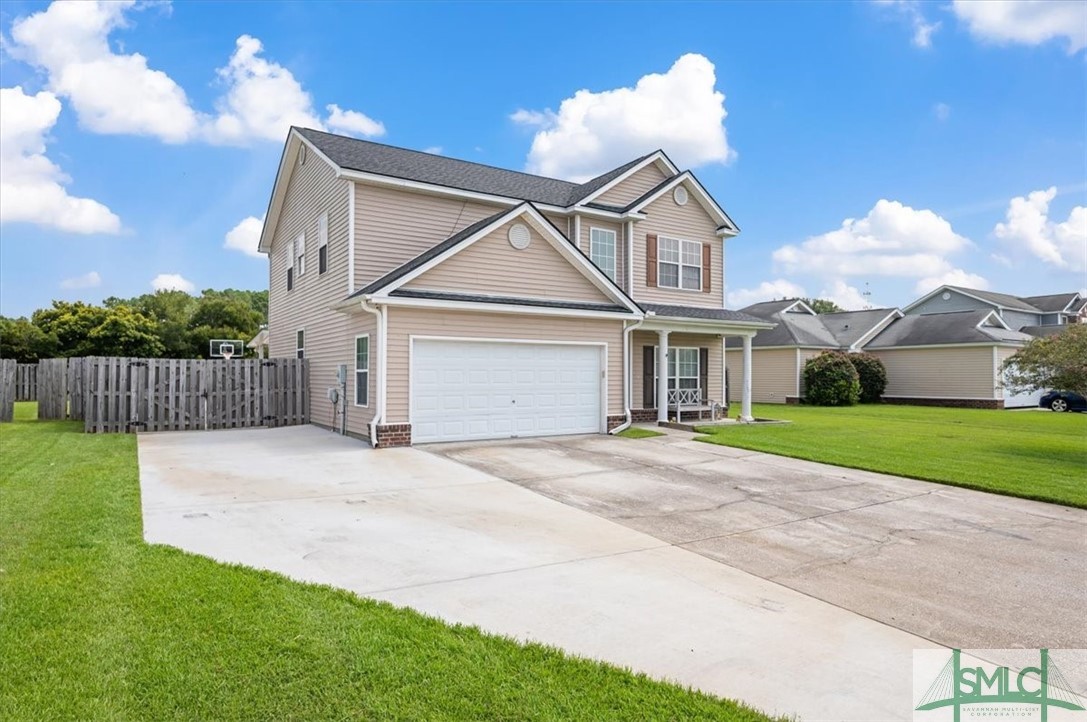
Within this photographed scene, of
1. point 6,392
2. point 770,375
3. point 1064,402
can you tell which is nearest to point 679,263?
point 770,375

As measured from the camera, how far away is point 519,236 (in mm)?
13828

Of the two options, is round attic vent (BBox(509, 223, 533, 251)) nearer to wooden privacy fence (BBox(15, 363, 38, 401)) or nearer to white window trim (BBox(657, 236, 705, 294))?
white window trim (BBox(657, 236, 705, 294))

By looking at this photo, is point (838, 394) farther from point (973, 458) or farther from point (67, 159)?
point (67, 159)

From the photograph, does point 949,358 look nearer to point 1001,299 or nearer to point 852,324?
point 852,324

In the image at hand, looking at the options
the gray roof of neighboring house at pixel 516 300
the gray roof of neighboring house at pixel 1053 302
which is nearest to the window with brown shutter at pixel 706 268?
the gray roof of neighboring house at pixel 516 300

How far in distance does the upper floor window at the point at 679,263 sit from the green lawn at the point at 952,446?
4.78 m

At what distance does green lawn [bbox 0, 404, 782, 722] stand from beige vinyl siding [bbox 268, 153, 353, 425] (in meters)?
9.97

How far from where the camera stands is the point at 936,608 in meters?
4.43

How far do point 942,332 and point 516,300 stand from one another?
81.2ft

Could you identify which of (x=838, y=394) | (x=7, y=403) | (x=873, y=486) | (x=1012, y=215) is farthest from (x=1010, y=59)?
(x=7, y=403)

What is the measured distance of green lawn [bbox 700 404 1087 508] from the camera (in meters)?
9.34

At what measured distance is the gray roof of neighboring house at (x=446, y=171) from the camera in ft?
48.1

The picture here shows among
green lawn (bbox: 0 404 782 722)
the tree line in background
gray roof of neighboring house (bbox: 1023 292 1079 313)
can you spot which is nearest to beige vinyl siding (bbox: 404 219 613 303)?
green lawn (bbox: 0 404 782 722)

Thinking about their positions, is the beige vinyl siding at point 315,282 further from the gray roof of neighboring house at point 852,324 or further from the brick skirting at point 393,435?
the gray roof of neighboring house at point 852,324
